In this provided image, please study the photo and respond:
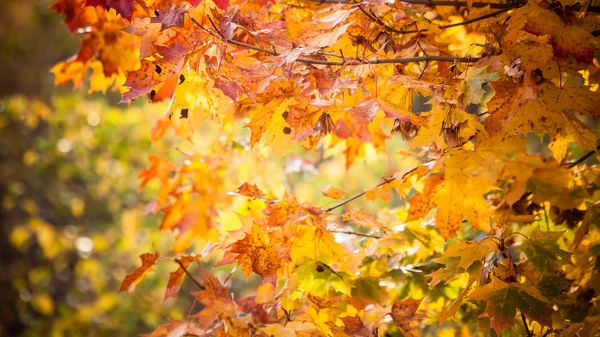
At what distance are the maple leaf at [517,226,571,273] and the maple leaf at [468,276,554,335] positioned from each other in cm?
8

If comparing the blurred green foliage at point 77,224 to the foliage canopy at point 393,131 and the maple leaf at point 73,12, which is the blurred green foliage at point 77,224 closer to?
the maple leaf at point 73,12

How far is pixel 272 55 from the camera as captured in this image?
1.47m

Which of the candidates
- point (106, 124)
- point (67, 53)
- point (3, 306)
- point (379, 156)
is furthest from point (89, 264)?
→ point (379, 156)

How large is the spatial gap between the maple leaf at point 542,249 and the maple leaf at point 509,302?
0.08 meters

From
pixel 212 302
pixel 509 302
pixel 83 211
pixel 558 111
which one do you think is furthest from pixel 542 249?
pixel 83 211

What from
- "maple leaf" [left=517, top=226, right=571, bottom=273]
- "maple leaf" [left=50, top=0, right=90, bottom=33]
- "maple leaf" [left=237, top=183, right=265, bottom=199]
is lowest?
"maple leaf" [left=517, top=226, right=571, bottom=273]

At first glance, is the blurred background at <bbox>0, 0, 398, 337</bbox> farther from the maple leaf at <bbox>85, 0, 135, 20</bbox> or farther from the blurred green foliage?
the maple leaf at <bbox>85, 0, 135, 20</bbox>

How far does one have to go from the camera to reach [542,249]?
1481 millimetres

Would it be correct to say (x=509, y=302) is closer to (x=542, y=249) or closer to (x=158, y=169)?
(x=542, y=249)

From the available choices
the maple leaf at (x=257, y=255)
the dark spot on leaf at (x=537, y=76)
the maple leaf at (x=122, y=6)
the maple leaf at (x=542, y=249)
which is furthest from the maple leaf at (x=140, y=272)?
the dark spot on leaf at (x=537, y=76)

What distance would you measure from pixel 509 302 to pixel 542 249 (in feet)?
0.60

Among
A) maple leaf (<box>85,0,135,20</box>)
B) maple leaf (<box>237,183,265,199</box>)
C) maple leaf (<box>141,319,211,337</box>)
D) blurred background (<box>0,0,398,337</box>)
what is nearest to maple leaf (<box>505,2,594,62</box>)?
maple leaf (<box>237,183,265,199</box>)

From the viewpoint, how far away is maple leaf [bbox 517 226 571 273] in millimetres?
1463

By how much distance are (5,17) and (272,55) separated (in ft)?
28.8
